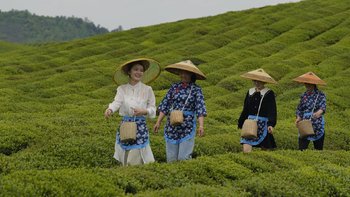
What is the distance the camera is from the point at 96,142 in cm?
1277

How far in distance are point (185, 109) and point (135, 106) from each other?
119 cm

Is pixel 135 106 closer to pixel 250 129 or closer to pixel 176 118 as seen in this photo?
pixel 176 118

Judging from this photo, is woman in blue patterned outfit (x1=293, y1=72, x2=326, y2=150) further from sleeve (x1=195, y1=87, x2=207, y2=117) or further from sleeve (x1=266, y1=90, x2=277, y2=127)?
sleeve (x1=195, y1=87, x2=207, y2=117)

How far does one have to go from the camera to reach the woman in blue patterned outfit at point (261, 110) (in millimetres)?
12406

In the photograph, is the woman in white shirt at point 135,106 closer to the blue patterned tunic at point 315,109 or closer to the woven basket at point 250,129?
the woven basket at point 250,129

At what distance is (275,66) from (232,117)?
12.4 meters

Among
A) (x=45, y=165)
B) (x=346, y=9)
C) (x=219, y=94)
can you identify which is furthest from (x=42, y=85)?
(x=346, y=9)

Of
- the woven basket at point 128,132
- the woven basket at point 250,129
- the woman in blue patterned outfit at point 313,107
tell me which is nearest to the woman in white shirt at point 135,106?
the woven basket at point 128,132

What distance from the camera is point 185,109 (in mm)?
11203

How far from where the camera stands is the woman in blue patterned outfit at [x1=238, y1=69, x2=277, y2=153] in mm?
12406

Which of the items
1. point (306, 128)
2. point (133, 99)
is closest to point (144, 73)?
point (133, 99)

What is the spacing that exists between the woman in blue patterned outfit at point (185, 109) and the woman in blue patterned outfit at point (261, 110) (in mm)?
1750

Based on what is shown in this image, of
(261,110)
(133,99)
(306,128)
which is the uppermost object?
(133,99)

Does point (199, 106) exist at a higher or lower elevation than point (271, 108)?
higher
